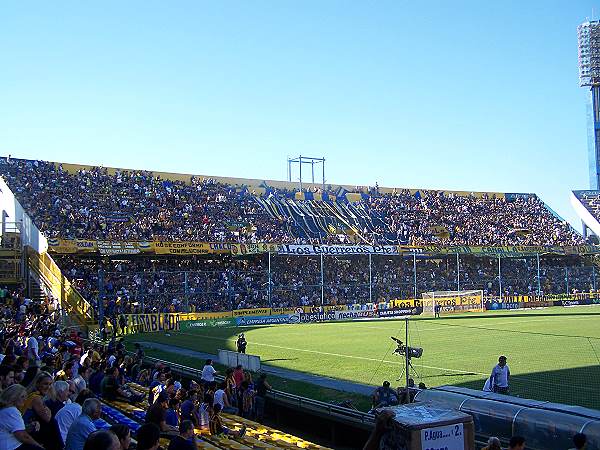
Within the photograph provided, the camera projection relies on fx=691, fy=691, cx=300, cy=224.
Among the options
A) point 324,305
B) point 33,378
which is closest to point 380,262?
point 324,305

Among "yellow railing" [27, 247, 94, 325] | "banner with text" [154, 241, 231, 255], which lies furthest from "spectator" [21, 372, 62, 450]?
"banner with text" [154, 241, 231, 255]

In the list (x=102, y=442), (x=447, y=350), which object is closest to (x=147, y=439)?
(x=102, y=442)

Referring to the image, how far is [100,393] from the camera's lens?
12656 millimetres

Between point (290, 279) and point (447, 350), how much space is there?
26.2m

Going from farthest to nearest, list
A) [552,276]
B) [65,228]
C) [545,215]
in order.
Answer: [545,215], [552,276], [65,228]

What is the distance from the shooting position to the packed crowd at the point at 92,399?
5.69 m

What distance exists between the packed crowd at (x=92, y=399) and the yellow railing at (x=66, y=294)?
1022 cm

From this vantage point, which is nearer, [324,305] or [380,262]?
[324,305]

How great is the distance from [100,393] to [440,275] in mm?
48547

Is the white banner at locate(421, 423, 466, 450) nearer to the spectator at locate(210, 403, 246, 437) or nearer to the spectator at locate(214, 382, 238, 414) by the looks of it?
the spectator at locate(210, 403, 246, 437)

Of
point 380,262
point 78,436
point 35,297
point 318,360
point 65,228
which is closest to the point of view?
point 78,436

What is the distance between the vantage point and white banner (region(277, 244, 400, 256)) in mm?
49250

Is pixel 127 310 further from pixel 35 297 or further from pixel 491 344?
pixel 491 344

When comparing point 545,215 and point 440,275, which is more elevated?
point 545,215
